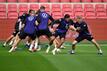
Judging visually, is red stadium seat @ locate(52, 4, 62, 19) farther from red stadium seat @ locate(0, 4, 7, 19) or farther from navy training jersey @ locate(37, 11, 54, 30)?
navy training jersey @ locate(37, 11, 54, 30)

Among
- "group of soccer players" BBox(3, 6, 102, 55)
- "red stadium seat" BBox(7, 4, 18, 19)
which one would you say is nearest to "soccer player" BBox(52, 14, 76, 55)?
"group of soccer players" BBox(3, 6, 102, 55)

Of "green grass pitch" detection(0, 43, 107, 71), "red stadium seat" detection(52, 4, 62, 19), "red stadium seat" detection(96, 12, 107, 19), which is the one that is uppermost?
"red stadium seat" detection(52, 4, 62, 19)

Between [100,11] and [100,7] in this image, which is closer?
[100,11]

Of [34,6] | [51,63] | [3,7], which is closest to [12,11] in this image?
[3,7]

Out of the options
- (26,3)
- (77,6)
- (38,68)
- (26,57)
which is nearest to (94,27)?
(77,6)

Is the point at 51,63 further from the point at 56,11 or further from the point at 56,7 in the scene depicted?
the point at 56,7

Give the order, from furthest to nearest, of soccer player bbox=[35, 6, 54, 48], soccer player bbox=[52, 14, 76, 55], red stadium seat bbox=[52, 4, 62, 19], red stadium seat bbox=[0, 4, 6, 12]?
1. red stadium seat bbox=[0, 4, 6, 12]
2. red stadium seat bbox=[52, 4, 62, 19]
3. soccer player bbox=[52, 14, 76, 55]
4. soccer player bbox=[35, 6, 54, 48]

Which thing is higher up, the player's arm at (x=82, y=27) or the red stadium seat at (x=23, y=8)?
the red stadium seat at (x=23, y=8)

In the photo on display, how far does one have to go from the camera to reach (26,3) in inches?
1187

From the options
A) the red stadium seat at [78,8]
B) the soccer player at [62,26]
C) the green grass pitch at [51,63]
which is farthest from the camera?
the red stadium seat at [78,8]

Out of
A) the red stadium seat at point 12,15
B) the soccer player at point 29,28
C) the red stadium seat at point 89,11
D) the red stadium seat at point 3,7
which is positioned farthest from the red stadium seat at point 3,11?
the soccer player at point 29,28

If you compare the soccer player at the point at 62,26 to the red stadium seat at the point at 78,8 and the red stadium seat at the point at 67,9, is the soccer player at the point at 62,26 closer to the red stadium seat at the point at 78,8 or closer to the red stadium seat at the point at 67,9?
the red stadium seat at the point at 67,9

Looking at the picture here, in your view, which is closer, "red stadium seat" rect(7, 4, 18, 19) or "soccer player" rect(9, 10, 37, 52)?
"soccer player" rect(9, 10, 37, 52)

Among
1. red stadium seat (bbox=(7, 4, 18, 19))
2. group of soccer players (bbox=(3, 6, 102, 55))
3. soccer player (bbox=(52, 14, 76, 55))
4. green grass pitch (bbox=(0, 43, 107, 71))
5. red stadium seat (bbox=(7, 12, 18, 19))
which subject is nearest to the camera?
green grass pitch (bbox=(0, 43, 107, 71))
